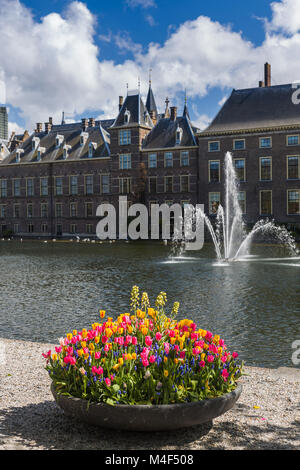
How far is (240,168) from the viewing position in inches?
1999

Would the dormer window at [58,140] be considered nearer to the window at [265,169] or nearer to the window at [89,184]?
the window at [89,184]

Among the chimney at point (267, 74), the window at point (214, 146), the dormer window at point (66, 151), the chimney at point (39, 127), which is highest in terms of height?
the chimney at point (267, 74)

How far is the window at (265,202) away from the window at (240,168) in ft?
8.62

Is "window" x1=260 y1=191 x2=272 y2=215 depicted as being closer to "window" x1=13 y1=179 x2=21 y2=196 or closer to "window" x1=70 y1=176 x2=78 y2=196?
"window" x1=70 y1=176 x2=78 y2=196

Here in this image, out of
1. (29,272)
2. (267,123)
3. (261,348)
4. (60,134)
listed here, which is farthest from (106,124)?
(261,348)

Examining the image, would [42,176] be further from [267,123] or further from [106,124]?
[267,123]

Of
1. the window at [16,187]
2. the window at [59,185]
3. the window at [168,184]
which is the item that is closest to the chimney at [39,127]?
the window at [16,187]

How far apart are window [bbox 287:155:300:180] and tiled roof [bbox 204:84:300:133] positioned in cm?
337

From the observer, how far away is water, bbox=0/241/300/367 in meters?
11.4

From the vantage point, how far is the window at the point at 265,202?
49812 millimetres

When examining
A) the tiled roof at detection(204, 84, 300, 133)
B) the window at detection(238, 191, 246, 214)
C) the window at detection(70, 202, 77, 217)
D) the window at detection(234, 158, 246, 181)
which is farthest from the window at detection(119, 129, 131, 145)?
the window at detection(238, 191, 246, 214)

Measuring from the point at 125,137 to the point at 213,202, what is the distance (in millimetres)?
13080

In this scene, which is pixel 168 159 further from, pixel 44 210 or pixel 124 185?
pixel 44 210

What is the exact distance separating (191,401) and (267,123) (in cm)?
4712
